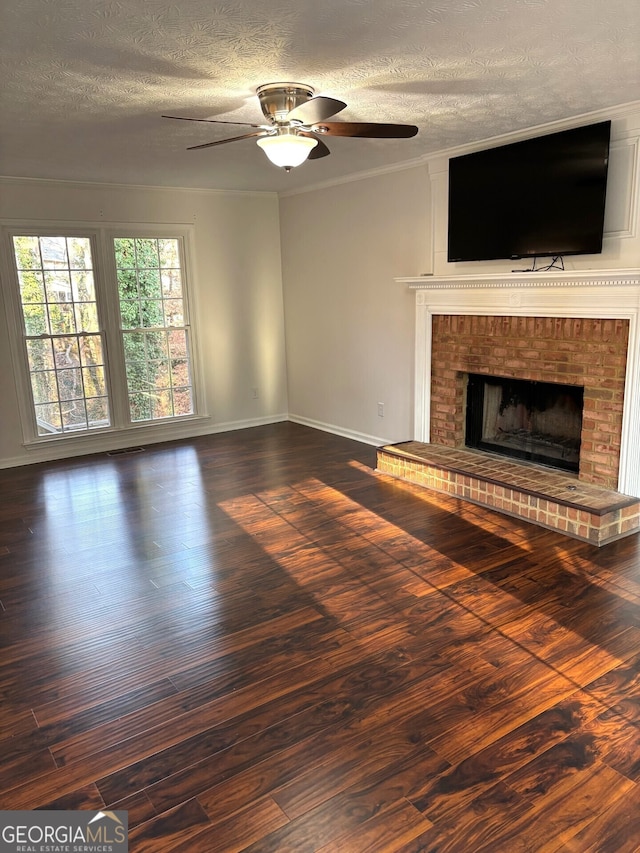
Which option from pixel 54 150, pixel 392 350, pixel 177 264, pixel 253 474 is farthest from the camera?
pixel 177 264

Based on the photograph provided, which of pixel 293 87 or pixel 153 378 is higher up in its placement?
pixel 293 87

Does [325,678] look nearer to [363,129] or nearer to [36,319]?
[363,129]

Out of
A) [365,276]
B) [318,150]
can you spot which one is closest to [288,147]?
[318,150]

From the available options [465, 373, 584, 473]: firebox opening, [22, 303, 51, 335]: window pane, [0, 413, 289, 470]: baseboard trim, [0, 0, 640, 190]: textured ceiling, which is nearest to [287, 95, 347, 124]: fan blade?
[0, 0, 640, 190]: textured ceiling

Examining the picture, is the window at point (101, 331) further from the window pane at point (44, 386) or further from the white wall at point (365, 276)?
the white wall at point (365, 276)

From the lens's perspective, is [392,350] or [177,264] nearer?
[392,350]

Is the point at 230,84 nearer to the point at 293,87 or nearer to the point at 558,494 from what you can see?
the point at 293,87

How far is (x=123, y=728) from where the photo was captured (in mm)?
2277

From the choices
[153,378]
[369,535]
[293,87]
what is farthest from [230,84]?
[153,378]

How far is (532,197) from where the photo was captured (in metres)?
4.17

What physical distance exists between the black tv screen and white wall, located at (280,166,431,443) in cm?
51

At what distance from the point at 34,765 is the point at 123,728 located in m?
0.31

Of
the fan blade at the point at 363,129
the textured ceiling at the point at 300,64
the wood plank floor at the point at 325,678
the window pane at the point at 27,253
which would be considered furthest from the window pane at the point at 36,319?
the fan blade at the point at 363,129

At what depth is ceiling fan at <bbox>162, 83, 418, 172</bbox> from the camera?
289cm
